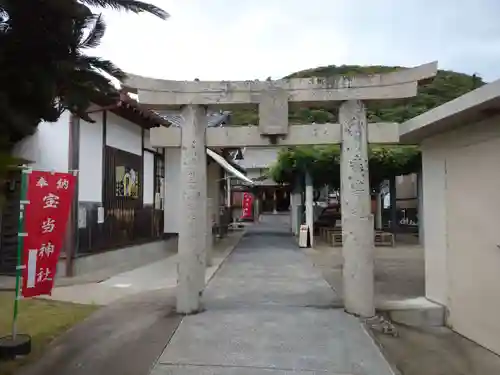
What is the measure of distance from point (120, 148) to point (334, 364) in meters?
9.44

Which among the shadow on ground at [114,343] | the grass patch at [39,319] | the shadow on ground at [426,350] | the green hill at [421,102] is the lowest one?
the shadow on ground at [426,350]

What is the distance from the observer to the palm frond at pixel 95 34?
3.31 metres

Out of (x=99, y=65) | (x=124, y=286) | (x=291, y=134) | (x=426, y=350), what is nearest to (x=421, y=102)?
(x=291, y=134)

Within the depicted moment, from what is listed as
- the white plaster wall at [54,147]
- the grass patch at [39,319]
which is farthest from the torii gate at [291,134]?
the white plaster wall at [54,147]

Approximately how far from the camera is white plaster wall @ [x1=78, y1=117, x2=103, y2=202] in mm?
10625

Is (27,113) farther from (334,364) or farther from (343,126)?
(343,126)

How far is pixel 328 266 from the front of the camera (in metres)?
12.5

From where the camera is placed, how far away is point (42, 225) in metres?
5.18

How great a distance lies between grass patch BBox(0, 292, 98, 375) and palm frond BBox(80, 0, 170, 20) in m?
3.65

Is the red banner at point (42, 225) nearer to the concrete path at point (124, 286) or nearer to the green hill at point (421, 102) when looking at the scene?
the concrete path at point (124, 286)

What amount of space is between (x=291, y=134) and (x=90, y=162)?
19.6ft

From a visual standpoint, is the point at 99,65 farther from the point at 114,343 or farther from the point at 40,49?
the point at 114,343

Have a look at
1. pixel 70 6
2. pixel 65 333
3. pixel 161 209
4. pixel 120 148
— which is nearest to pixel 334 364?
pixel 65 333

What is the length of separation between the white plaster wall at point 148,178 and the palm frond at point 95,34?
1119cm
